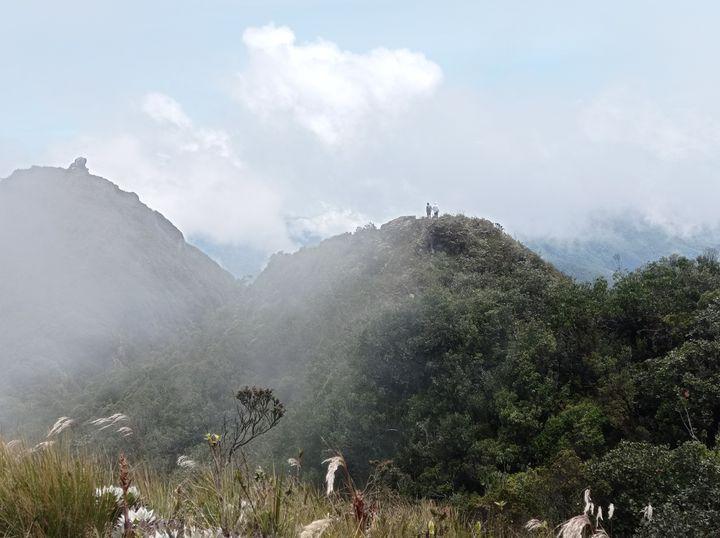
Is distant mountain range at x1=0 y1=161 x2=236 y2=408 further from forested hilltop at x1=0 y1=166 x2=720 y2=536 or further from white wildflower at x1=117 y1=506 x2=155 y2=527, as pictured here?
white wildflower at x1=117 y1=506 x2=155 y2=527

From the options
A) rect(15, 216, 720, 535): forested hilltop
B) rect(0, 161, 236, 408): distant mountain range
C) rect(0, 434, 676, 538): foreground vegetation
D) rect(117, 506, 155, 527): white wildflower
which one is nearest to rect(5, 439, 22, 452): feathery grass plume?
rect(0, 434, 676, 538): foreground vegetation

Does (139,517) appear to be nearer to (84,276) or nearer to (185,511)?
(185,511)

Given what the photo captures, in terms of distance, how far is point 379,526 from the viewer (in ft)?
12.3

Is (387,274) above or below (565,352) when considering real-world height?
above

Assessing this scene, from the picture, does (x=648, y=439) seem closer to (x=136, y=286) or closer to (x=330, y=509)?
(x=330, y=509)

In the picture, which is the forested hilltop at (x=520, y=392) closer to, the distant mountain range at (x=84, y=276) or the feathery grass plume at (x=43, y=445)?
the feathery grass plume at (x=43, y=445)

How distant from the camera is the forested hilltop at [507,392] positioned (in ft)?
30.5

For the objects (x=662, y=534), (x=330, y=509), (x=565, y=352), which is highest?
(x=565, y=352)

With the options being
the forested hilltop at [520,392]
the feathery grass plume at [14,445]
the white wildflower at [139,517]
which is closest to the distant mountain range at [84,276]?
the forested hilltop at [520,392]

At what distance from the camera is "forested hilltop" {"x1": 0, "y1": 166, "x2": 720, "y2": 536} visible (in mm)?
9305

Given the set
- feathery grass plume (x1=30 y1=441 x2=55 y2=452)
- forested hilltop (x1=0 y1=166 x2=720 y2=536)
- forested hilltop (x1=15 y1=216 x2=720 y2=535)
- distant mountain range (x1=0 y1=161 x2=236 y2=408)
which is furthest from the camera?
distant mountain range (x1=0 y1=161 x2=236 y2=408)

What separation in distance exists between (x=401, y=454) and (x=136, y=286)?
5425cm

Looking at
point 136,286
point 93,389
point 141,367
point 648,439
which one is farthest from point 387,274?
point 136,286

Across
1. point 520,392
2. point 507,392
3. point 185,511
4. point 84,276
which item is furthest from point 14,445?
point 84,276
